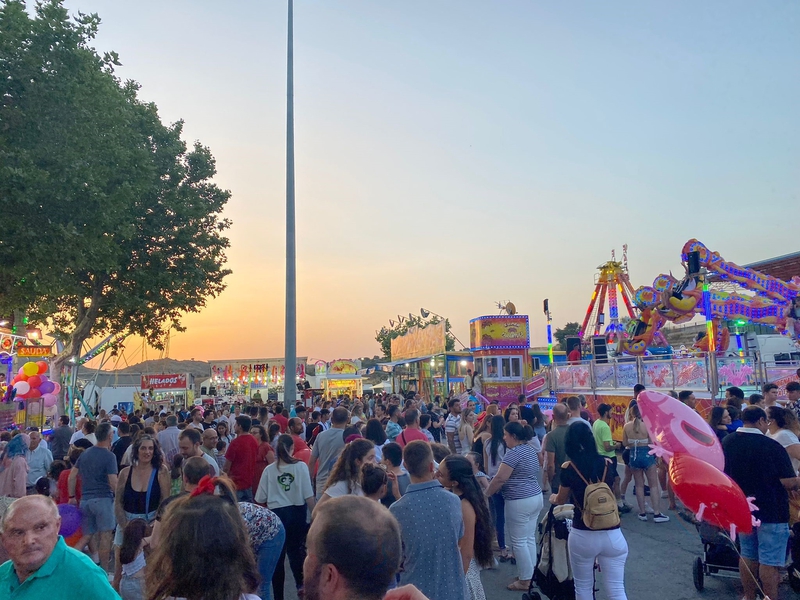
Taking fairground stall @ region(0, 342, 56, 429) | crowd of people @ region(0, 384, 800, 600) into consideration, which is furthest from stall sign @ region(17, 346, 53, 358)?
crowd of people @ region(0, 384, 800, 600)

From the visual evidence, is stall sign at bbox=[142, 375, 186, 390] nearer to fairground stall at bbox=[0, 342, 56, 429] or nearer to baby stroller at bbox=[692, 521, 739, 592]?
fairground stall at bbox=[0, 342, 56, 429]

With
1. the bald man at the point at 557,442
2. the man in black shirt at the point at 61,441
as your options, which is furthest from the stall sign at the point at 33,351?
the bald man at the point at 557,442

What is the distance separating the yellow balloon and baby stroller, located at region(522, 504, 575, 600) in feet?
52.9

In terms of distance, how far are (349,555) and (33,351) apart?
738 inches

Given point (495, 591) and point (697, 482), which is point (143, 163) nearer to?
point (495, 591)

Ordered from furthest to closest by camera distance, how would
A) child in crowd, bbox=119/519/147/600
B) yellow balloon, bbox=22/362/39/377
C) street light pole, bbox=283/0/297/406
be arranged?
yellow balloon, bbox=22/362/39/377
street light pole, bbox=283/0/297/406
child in crowd, bbox=119/519/147/600

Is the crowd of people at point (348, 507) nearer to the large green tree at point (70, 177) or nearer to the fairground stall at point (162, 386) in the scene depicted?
the large green tree at point (70, 177)

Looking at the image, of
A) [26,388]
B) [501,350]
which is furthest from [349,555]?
[501,350]

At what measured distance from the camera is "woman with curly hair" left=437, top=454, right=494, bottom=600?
397cm

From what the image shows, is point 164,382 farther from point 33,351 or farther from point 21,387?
point 21,387

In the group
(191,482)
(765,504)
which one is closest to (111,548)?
(191,482)

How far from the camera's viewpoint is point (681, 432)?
478 centimetres

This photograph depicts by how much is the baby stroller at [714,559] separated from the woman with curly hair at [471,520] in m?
2.97

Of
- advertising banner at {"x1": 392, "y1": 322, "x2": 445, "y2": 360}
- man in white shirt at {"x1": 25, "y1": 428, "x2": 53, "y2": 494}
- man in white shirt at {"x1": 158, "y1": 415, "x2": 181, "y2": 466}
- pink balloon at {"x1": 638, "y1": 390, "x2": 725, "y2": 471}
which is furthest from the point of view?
advertising banner at {"x1": 392, "y1": 322, "x2": 445, "y2": 360}
